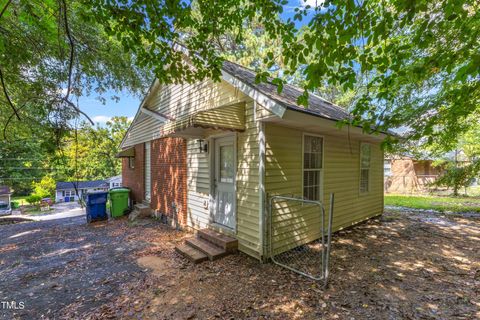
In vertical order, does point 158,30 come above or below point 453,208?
above

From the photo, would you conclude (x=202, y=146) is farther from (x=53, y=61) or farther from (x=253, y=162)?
(x=53, y=61)

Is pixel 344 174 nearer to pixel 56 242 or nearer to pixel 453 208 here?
pixel 453 208

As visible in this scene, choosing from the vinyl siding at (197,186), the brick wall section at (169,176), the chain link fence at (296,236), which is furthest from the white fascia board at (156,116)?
the chain link fence at (296,236)

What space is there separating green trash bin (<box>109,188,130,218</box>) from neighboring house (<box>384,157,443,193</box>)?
1799 cm

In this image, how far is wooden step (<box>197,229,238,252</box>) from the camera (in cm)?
496

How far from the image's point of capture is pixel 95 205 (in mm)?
8773

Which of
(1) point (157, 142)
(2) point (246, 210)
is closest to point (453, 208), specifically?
(2) point (246, 210)

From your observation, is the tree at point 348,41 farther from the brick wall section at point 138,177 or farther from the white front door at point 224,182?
the brick wall section at point 138,177

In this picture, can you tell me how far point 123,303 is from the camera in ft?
11.1

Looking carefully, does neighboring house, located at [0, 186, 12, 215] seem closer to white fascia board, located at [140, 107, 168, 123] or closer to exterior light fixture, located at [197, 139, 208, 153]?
white fascia board, located at [140, 107, 168, 123]

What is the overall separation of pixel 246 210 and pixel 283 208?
0.80 m

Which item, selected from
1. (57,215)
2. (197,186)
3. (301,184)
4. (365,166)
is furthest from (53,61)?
(57,215)

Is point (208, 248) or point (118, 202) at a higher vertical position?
point (118, 202)

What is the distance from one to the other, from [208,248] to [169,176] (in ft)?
11.5
